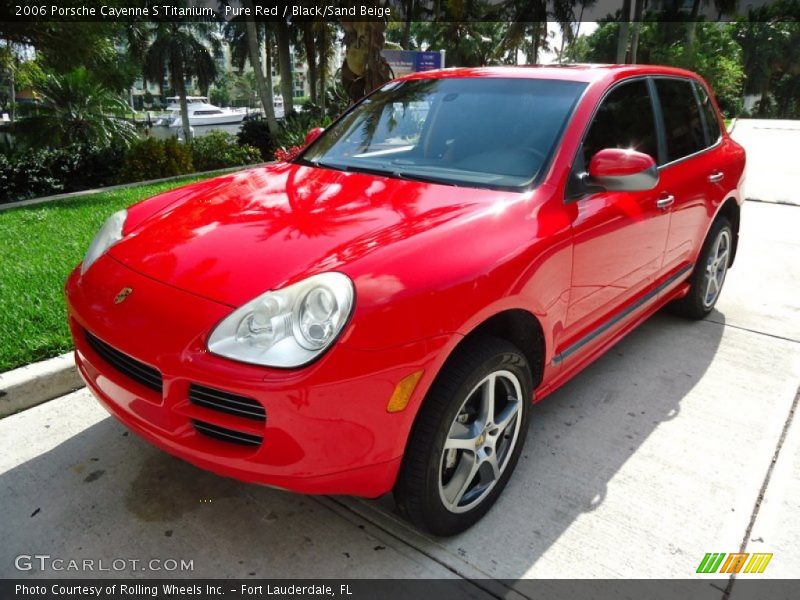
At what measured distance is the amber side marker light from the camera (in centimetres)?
182

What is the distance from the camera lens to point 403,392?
1.83 m

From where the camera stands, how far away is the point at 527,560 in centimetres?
217

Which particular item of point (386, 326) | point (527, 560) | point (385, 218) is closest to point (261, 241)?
Result: point (385, 218)

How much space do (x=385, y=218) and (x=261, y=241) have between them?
453 millimetres

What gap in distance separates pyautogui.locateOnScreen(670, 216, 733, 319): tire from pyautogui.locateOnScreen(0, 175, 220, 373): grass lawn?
387 cm

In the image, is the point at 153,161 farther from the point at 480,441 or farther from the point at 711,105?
the point at 480,441

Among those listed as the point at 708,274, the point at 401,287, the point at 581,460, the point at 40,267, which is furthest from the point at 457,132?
the point at 40,267

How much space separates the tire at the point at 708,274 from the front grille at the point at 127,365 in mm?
3406

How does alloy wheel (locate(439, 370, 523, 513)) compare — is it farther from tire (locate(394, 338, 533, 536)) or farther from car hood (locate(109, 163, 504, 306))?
car hood (locate(109, 163, 504, 306))

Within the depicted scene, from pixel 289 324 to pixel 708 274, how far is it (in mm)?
3363

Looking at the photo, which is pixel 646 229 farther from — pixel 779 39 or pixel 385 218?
pixel 779 39

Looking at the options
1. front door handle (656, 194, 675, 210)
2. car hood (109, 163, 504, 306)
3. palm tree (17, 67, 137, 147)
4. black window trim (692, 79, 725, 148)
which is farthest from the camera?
palm tree (17, 67, 137, 147)

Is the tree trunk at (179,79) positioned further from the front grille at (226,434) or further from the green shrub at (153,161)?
the front grille at (226,434)

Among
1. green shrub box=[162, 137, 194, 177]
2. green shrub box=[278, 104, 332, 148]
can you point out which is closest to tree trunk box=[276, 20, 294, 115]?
green shrub box=[278, 104, 332, 148]
